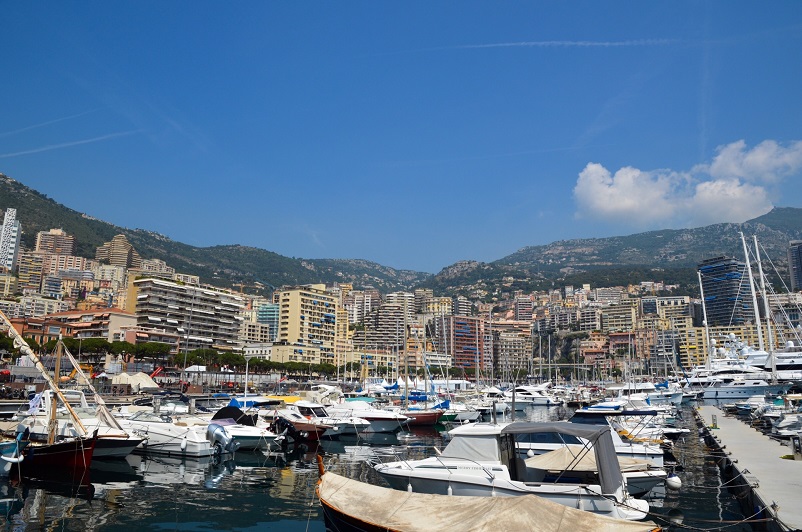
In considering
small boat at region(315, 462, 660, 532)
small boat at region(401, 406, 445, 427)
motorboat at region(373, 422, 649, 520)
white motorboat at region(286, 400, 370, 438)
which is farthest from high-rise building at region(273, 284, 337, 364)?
A: small boat at region(315, 462, 660, 532)

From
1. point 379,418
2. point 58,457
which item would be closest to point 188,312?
point 379,418

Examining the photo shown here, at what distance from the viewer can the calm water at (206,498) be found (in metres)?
16.2

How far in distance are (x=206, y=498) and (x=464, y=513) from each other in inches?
442

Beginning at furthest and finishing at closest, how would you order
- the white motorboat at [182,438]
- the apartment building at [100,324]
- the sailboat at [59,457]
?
the apartment building at [100,324] → the white motorboat at [182,438] → the sailboat at [59,457]

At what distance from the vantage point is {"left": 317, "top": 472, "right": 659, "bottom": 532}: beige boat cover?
33.7ft

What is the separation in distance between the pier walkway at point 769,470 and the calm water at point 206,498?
3.53 feet

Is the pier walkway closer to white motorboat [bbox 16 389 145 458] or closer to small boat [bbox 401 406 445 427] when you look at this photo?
small boat [bbox 401 406 445 427]

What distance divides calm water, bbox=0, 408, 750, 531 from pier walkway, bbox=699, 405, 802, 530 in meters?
1.08

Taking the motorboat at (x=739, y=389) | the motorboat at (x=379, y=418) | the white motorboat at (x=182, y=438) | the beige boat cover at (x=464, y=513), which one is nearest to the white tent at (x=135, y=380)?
the motorboat at (x=379, y=418)

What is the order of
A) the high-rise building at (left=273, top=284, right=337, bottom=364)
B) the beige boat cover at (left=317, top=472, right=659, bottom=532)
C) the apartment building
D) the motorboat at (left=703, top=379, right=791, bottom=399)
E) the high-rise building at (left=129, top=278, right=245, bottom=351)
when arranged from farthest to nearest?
the high-rise building at (left=273, top=284, right=337, bottom=364) → the high-rise building at (left=129, top=278, right=245, bottom=351) → the apartment building → the motorboat at (left=703, top=379, right=791, bottom=399) → the beige boat cover at (left=317, top=472, right=659, bottom=532)

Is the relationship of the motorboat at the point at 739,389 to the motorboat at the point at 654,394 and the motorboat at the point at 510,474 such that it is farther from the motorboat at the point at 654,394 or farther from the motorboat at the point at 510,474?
the motorboat at the point at 510,474

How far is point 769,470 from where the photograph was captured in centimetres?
2020

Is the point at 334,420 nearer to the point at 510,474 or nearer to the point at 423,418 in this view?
the point at 423,418

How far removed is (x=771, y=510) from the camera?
14180mm
